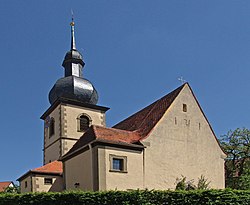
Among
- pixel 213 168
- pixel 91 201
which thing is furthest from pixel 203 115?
pixel 91 201

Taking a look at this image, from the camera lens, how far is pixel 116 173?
23531mm

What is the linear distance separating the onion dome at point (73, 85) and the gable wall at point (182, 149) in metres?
14.2

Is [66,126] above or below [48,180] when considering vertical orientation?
above

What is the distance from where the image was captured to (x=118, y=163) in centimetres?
2405

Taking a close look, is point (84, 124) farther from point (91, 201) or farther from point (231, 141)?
point (91, 201)

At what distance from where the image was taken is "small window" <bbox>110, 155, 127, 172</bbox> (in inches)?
932

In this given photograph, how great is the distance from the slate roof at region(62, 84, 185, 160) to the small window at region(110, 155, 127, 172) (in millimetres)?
973

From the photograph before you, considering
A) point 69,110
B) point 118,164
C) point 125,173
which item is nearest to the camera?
point 125,173

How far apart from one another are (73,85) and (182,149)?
16421 mm

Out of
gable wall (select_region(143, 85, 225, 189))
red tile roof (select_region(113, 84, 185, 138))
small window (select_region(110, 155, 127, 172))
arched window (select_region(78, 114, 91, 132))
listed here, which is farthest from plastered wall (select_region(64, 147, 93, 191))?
arched window (select_region(78, 114, 91, 132))

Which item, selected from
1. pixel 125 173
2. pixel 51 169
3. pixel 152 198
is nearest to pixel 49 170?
pixel 51 169

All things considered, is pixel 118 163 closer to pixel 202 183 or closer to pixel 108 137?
pixel 108 137

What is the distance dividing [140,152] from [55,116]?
1729cm

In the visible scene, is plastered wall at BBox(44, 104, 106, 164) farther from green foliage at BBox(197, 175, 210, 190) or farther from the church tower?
green foliage at BBox(197, 175, 210, 190)
